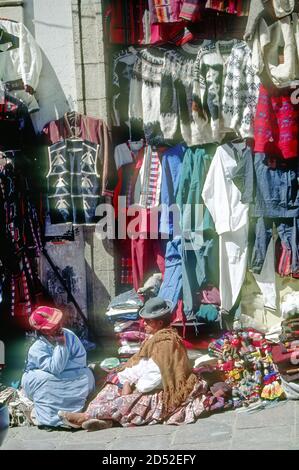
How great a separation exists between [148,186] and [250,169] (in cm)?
107

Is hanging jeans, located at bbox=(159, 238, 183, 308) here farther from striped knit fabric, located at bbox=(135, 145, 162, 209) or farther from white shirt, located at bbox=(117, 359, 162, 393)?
white shirt, located at bbox=(117, 359, 162, 393)

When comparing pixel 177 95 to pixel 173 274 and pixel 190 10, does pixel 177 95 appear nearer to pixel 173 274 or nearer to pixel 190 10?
pixel 190 10

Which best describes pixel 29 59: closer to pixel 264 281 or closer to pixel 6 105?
pixel 6 105

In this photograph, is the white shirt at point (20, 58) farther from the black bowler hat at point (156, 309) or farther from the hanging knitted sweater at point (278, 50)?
the black bowler hat at point (156, 309)

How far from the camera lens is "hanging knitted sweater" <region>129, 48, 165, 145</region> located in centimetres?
831

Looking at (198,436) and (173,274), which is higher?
(173,274)

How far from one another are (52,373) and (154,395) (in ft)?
3.10

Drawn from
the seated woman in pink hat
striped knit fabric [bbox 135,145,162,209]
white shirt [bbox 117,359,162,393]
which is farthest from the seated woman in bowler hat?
striped knit fabric [bbox 135,145,162,209]

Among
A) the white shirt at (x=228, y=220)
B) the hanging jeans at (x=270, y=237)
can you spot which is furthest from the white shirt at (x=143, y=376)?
the hanging jeans at (x=270, y=237)

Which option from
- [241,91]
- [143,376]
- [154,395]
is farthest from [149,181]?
[154,395]

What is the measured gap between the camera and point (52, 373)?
7.41 m

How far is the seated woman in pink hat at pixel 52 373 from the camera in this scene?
7344 mm

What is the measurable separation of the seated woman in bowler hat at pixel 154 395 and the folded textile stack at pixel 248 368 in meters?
0.37

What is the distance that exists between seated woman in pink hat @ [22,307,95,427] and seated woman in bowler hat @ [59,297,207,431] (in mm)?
134
